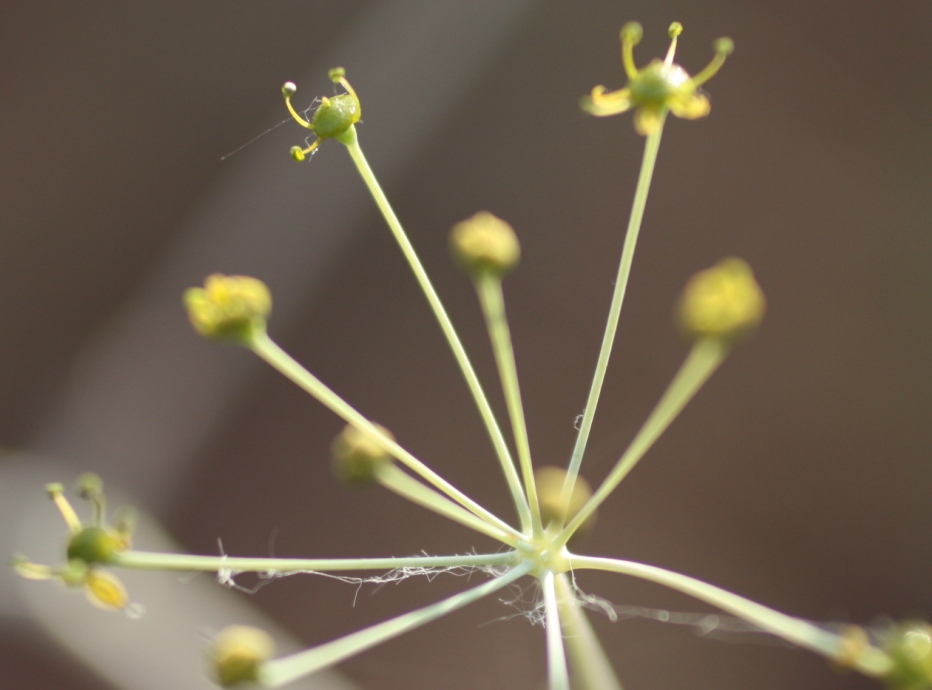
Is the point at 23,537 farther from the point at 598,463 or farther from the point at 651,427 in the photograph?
the point at 651,427

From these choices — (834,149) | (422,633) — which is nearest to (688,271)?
(834,149)

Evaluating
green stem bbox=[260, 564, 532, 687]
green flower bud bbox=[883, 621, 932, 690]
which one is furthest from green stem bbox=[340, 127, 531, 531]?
green flower bud bbox=[883, 621, 932, 690]

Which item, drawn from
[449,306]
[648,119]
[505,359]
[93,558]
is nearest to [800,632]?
[505,359]

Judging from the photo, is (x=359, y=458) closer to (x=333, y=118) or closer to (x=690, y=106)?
(x=333, y=118)

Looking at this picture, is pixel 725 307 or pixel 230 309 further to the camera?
pixel 230 309

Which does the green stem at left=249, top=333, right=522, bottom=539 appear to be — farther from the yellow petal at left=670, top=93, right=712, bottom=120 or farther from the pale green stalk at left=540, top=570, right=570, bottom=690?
the yellow petal at left=670, top=93, right=712, bottom=120

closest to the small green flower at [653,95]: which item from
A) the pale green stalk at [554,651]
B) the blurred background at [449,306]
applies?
the pale green stalk at [554,651]

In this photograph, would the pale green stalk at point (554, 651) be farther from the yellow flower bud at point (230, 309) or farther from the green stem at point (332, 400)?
the yellow flower bud at point (230, 309)
